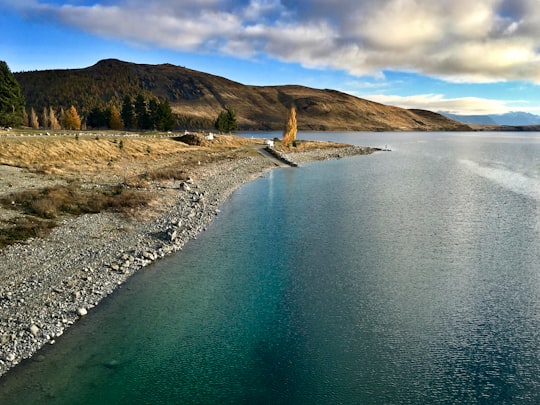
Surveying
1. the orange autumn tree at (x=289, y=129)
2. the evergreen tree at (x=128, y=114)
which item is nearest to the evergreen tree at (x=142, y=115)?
the evergreen tree at (x=128, y=114)

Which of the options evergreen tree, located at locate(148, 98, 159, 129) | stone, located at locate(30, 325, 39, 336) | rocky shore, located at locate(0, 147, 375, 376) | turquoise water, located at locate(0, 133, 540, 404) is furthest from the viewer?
evergreen tree, located at locate(148, 98, 159, 129)

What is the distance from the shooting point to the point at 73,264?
87.2ft

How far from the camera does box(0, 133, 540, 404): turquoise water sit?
16.4 meters

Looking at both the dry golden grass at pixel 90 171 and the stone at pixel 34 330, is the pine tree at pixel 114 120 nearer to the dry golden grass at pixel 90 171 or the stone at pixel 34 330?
the dry golden grass at pixel 90 171

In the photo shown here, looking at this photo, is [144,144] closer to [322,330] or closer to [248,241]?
[248,241]

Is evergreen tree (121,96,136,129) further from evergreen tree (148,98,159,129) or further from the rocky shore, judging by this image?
the rocky shore

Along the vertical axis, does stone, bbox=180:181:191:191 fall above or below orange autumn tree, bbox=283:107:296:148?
below

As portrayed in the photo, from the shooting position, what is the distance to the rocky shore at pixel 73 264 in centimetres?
1933

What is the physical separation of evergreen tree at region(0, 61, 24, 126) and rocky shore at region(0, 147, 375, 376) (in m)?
54.5

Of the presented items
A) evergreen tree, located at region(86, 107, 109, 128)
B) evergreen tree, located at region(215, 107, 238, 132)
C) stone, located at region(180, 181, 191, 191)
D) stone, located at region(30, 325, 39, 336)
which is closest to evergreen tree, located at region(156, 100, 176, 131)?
evergreen tree, located at region(86, 107, 109, 128)

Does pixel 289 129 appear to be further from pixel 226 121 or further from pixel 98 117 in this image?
pixel 98 117

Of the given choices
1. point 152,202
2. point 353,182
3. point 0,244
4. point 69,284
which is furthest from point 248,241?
point 353,182

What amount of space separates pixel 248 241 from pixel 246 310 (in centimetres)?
1370

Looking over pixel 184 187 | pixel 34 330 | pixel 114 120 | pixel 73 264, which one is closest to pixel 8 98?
pixel 184 187
